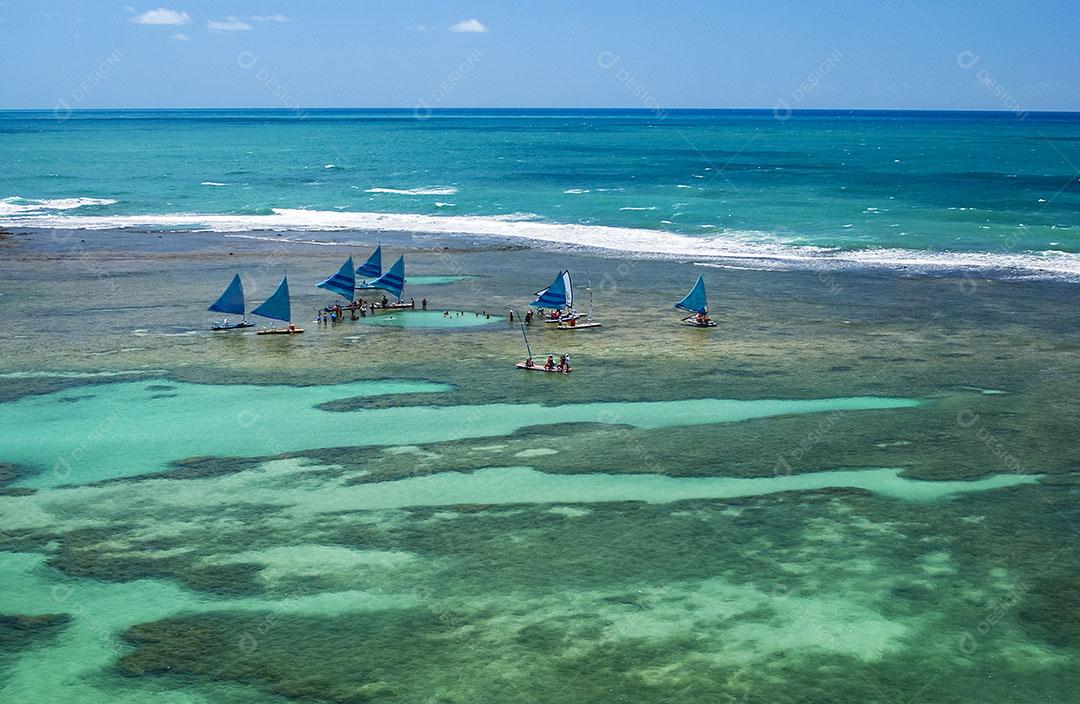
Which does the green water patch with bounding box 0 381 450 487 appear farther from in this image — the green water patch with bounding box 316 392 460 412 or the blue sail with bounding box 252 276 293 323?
the blue sail with bounding box 252 276 293 323

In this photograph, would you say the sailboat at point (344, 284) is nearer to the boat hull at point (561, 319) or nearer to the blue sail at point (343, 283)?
the blue sail at point (343, 283)

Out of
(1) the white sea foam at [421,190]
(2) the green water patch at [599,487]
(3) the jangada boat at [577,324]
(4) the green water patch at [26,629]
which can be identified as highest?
(1) the white sea foam at [421,190]

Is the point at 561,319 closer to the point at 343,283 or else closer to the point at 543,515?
the point at 343,283

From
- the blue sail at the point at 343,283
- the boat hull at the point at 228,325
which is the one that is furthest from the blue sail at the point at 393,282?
the boat hull at the point at 228,325

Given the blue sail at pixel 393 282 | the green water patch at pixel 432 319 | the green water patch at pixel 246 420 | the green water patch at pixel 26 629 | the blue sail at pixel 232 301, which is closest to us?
the green water patch at pixel 26 629

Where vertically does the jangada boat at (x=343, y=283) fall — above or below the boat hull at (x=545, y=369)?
above

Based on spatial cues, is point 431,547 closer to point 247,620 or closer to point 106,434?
point 247,620
